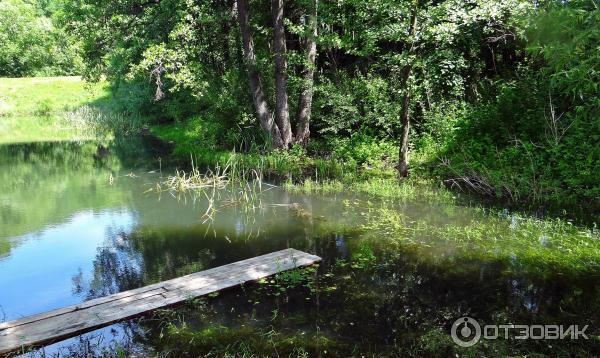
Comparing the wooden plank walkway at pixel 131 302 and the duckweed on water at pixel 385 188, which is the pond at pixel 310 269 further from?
the duckweed on water at pixel 385 188

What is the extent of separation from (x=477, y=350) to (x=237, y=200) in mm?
7243

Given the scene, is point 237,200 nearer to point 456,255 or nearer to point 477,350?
point 456,255

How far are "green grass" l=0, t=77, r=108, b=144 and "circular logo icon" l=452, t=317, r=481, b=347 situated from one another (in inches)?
1107

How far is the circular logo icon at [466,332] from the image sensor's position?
15.6 ft

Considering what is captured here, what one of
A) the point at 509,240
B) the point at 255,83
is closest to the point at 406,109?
the point at 509,240

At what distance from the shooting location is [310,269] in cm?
683

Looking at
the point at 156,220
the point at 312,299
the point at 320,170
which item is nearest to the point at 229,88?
the point at 320,170

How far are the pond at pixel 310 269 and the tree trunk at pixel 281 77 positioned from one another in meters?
2.71

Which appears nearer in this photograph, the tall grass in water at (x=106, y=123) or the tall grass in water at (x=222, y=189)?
the tall grass in water at (x=222, y=189)

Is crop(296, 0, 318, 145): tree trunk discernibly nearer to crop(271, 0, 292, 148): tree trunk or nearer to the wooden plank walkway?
crop(271, 0, 292, 148): tree trunk

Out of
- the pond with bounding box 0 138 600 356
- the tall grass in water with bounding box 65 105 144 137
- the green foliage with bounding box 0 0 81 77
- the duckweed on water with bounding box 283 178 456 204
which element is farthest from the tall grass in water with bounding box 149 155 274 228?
the green foliage with bounding box 0 0 81 77

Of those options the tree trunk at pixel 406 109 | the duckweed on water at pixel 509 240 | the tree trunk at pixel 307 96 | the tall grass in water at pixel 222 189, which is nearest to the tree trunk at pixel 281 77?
the tree trunk at pixel 307 96

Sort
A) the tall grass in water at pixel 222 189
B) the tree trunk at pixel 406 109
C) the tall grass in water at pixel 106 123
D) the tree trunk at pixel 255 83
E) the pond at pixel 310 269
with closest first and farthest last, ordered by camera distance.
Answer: the pond at pixel 310 269 → the tree trunk at pixel 406 109 → the tall grass in water at pixel 222 189 → the tree trunk at pixel 255 83 → the tall grass in water at pixel 106 123

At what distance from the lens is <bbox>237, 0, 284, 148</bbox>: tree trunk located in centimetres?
1401
